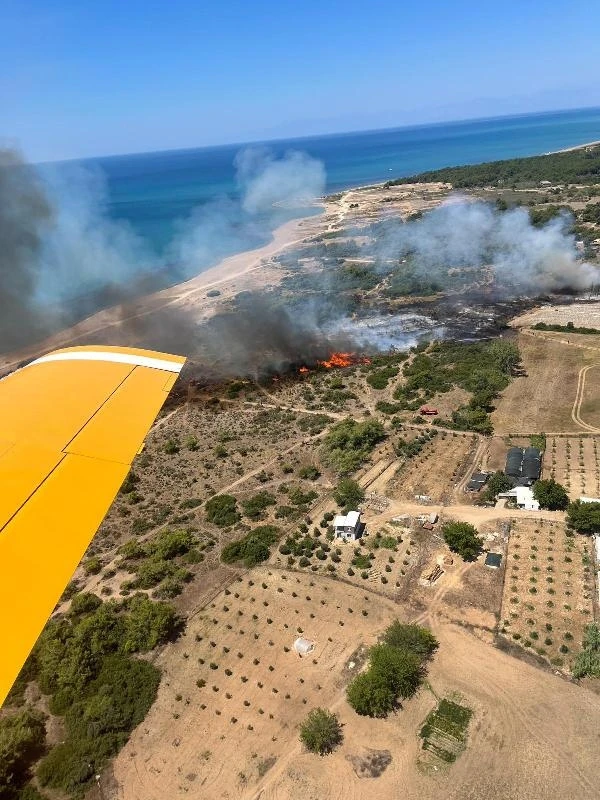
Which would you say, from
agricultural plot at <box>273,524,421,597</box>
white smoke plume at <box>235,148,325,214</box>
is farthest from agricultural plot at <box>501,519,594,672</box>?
white smoke plume at <box>235,148,325,214</box>

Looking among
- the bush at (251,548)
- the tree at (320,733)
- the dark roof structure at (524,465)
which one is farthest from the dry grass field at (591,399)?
the tree at (320,733)

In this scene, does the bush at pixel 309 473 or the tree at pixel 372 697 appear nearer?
the tree at pixel 372 697

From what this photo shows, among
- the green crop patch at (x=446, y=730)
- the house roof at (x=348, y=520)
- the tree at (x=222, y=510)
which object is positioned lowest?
the green crop patch at (x=446, y=730)

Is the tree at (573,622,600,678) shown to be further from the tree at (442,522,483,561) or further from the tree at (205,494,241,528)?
the tree at (205,494,241,528)

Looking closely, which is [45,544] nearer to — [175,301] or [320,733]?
[320,733]

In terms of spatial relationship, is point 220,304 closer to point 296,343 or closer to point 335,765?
point 296,343

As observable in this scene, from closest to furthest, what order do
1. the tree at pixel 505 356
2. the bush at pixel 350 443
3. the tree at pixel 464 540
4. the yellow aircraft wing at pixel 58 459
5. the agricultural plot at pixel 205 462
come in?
the yellow aircraft wing at pixel 58 459 → the tree at pixel 464 540 → the agricultural plot at pixel 205 462 → the bush at pixel 350 443 → the tree at pixel 505 356

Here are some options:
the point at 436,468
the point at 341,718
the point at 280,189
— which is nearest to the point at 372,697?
the point at 341,718

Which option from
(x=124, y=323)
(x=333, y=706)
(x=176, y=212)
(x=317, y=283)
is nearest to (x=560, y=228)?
(x=317, y=283)

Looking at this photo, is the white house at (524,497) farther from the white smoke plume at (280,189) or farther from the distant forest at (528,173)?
the white smoke plume at (280,189)
